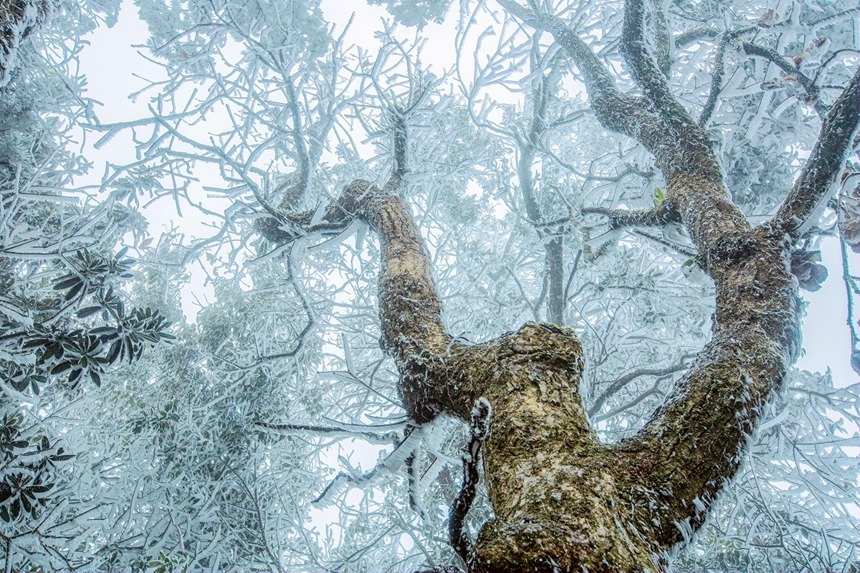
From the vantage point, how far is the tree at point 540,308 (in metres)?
1.00

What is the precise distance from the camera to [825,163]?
1429mm

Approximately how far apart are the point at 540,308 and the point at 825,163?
8.24 feet

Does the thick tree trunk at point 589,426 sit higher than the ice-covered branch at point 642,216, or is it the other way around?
the ice-covered branch at point 642,216

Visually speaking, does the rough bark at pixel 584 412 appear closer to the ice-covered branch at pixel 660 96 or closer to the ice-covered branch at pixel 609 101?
the ice-covered branch at pixel 660 96

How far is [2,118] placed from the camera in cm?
554

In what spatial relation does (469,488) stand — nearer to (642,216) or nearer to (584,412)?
(584,412)

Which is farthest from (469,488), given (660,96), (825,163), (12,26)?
(12,26)

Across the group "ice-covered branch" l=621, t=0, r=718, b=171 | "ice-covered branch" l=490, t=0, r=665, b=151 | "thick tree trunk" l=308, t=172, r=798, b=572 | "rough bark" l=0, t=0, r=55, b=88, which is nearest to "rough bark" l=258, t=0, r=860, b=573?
"thick tree trunk" l=308, t=172, r=798, b=572

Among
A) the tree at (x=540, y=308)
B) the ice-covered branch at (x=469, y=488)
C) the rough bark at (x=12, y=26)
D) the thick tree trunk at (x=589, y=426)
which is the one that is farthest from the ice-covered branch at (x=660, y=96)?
the rough bark at (x=12, y=26)

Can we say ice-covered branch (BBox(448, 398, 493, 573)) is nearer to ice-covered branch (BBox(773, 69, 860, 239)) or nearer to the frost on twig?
the frost on twig

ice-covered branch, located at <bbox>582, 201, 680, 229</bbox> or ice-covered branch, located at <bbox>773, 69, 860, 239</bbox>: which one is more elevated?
ice-covered branch, located at <bbox>582, 201, 680, 229</bbox>

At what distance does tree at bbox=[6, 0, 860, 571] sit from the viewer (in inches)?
39.2

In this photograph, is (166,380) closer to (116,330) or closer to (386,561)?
(386,561)

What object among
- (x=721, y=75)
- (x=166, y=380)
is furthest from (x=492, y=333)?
(x=166, y=380)
